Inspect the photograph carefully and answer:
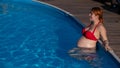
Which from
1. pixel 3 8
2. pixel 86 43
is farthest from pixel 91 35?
pixel 3 8

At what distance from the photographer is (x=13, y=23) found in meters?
13.2

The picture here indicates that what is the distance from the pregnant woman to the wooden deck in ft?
2.18

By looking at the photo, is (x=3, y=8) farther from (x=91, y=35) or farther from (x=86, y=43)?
(x=91, y=35)

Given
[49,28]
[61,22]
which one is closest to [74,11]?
[61,22]

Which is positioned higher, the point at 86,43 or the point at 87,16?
the point at 86,43

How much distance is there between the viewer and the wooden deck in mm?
Answer: 9766

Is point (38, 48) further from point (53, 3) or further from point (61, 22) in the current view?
point (53, 3)

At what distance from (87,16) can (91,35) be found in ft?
16.8

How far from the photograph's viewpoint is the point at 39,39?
11156mm

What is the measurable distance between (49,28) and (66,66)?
4.18 m

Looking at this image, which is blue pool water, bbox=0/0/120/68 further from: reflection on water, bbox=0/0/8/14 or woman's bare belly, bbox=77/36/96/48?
woman's bare belly, bbox=77/36/96/48

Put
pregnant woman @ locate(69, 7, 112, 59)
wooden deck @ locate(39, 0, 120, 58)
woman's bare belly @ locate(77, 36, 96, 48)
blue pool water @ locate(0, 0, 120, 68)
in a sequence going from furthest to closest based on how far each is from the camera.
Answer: wooden deck @ locate(39, 0, 120, 58)
blue pool water @ locate(0, 0, 120, 68)
woman's bare belly @ locate(77, 36, 96, 48)
pregnant woman @ locate(69, 7, 112, 59)

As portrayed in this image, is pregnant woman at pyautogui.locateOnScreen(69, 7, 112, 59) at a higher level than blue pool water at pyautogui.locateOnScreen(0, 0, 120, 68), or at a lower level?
higher

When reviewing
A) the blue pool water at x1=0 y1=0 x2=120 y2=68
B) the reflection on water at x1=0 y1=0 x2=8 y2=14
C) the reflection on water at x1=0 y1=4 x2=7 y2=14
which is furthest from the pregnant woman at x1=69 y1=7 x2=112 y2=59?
the reflection on water at x1=0 y1=0 x2=8 y2=14
